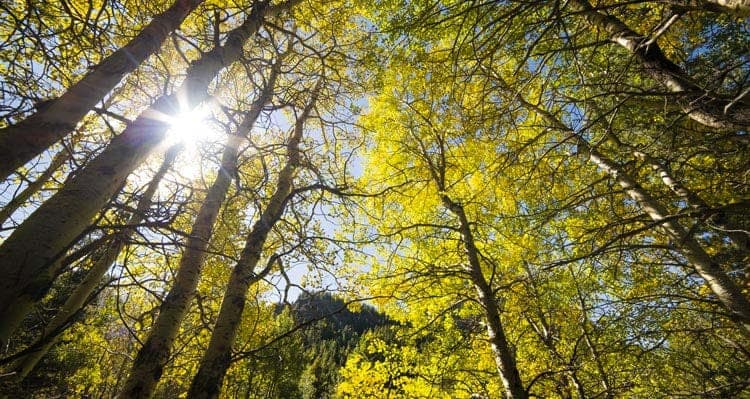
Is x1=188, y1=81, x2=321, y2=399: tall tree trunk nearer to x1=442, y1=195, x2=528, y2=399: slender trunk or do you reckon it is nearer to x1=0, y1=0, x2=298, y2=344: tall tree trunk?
x1=0, y1=0, x2=298, y2=344: tall tree trunk

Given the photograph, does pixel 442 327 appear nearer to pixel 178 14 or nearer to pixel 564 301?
pixel 564 301

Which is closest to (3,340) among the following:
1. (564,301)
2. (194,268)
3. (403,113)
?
(194,268)

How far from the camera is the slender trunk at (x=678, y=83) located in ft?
6.45

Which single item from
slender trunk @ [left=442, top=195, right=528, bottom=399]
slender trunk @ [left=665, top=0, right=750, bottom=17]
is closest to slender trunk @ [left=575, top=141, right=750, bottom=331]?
slender trunk @ [left=665, top=0, right=750, bottom=17]

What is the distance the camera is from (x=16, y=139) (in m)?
1.32

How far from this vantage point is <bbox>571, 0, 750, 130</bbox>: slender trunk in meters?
1.96

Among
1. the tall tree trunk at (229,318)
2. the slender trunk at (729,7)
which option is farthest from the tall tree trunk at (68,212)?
the slender trunk at (729,7)

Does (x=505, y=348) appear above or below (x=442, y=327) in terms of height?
below

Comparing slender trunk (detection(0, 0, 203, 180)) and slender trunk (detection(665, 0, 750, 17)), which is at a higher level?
slender trunk (detection(665, 0, 750, 17))

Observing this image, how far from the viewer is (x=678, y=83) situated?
2490 mm

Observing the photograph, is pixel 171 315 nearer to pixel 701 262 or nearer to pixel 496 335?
pixel 496 335

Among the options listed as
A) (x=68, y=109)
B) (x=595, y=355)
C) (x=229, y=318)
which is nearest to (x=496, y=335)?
Answer: (x=595, y=355)

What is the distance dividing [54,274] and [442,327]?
447 centimetres

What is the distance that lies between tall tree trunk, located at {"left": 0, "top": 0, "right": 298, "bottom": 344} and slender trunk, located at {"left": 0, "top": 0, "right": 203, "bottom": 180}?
0.58 ft
